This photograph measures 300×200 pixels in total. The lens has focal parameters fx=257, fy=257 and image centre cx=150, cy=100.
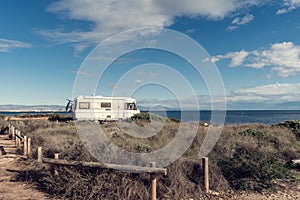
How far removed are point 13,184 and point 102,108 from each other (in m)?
14.9

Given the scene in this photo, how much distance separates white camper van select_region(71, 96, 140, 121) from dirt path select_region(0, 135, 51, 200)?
1115 centimetres

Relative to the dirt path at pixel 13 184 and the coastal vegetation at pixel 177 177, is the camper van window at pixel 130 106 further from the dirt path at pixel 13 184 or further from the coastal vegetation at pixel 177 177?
the coastal vegetation at pixel 177 177

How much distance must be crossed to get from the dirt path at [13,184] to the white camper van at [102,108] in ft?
36.6

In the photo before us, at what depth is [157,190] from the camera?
6.18 metres

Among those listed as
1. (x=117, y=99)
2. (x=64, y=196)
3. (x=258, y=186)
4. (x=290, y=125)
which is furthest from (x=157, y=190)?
(x=117, y=99)

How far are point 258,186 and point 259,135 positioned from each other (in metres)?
5.49

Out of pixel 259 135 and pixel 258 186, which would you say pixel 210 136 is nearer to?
pixel 259 135

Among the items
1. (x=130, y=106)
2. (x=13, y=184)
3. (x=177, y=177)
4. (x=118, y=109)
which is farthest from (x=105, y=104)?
(x=177, y=177)

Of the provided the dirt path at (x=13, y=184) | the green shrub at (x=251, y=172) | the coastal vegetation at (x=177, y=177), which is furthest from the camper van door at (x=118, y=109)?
the green shrub at (x=251, y=172)

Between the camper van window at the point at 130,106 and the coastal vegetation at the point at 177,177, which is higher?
the camper van window at the point at 130,106

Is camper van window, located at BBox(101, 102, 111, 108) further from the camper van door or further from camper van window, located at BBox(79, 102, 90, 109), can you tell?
camper van window, located at BBox(79, 102, 90, 109)

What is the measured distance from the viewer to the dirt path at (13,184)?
623cm

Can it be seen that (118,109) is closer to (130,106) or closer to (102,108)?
(130,106)

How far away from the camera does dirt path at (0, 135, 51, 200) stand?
623 centimetres
